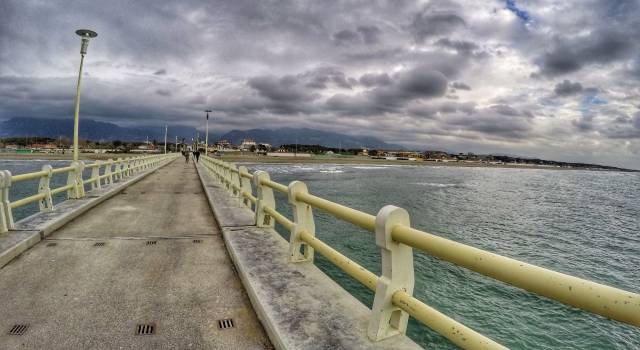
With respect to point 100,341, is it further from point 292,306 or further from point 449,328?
point 449,328

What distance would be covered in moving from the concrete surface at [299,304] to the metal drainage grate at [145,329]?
99 centimetres

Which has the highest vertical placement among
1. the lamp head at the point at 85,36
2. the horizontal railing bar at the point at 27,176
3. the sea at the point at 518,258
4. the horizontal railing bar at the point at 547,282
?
the lamp head at the point at 85,36

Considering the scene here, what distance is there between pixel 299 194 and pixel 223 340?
2.02m

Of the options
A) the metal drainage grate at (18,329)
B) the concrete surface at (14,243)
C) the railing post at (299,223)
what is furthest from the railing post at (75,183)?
the railing post at (299,223)

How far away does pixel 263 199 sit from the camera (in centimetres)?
654

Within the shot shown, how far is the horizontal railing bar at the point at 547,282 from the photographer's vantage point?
1.46 metres

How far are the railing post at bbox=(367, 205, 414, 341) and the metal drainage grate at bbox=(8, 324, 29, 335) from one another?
3165 millimetres

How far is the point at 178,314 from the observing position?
3566 mm

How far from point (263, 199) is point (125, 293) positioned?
2942mm

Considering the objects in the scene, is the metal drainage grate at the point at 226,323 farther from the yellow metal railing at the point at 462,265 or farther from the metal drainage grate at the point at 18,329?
the metal drainage grate at the point at 18,329

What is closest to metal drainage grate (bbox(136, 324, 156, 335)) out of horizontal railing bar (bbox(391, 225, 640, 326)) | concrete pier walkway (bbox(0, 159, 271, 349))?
concrete pier walkway (bbox(0, 159, 271, 349))

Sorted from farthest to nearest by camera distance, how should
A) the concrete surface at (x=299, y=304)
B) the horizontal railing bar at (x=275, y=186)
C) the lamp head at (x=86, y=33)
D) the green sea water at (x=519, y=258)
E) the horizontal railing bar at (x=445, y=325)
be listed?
the lamp head at (x=86, y=33) → the green sea water at (x=519, y=258) → the horizontal railing bar at (x=275, y=186) → the concrete surface at (x=299, y=304) → the horizontal railing bar at (x=445, y=325)

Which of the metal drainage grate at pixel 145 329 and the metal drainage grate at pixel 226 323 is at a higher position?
the metal drainage grate at pixel 226 323

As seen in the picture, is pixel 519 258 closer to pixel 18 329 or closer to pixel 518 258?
pixel 518 258
